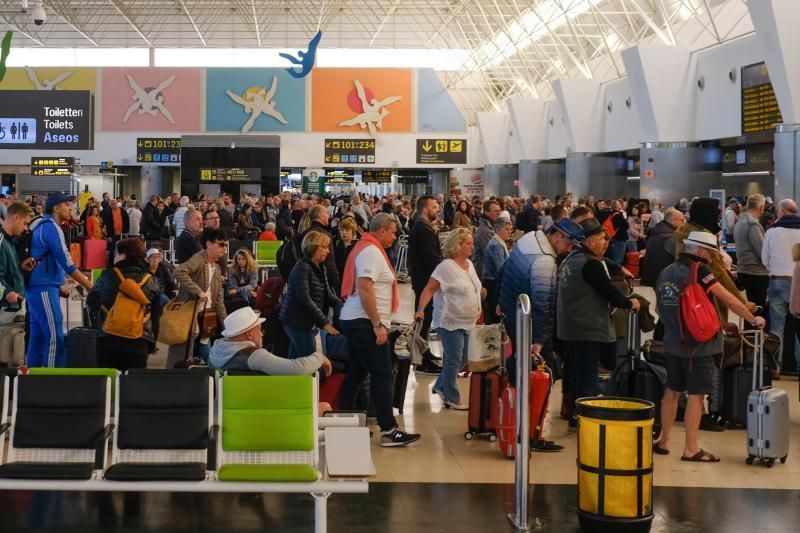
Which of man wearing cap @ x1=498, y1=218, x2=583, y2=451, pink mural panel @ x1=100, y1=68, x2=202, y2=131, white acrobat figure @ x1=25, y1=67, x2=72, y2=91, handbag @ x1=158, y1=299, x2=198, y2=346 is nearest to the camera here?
man wearing cap @ x1=498, y1=218, x2=583, y2=451

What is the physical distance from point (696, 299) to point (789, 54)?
14174mm

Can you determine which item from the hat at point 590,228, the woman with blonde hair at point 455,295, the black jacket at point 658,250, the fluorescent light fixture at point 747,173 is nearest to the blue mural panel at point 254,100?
the fluorescent light fixture at point 747,173

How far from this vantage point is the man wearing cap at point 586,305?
25.2 ft

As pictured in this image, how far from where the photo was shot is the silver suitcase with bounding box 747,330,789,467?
7492 mm

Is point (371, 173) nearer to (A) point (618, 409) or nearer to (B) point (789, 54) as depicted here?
(B) point (789, 54)

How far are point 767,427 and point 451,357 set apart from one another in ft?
8.80

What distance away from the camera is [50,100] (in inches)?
1170

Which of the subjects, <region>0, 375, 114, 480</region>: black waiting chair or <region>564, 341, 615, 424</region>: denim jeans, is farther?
<region>564, 341, 615, 424</region>: denim jeans

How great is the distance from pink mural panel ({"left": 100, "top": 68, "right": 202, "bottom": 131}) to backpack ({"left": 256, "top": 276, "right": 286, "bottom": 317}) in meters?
35.9

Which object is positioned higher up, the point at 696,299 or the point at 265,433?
the point at 696,299

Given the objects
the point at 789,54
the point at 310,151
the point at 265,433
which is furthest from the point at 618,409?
the point at 310,151

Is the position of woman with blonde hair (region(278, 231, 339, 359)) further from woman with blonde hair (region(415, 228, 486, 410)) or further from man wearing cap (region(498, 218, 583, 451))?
man wearing cap (region(498, 218, 583, 451))

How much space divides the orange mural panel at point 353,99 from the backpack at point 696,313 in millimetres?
37641

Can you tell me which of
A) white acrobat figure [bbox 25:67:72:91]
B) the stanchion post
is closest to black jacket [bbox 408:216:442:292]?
the stanchion post
